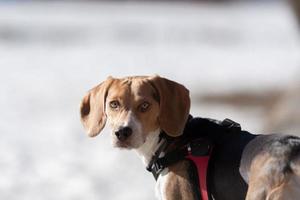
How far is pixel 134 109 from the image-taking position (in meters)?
5.87

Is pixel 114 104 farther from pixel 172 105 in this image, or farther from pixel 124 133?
pixel 172 105

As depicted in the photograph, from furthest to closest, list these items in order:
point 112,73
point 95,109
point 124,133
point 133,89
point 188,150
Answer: point 112,73 < point 95,109 < point 188,150 < point 133,89 < point 124,133

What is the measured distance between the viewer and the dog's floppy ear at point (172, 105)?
19.4 feet

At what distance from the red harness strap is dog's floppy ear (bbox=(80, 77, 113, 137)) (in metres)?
0.65

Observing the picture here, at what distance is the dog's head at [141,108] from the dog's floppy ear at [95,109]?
0.02 meters

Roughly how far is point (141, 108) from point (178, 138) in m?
0.43

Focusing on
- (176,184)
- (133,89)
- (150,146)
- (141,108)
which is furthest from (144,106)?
(176,184)

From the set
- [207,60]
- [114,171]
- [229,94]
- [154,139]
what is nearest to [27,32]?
[207,60]

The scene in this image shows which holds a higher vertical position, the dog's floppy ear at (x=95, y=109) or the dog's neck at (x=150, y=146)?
the dog's floppy ear at (x=95, y=109)

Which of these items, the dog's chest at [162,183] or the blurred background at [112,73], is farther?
the blurred background at [112,73]

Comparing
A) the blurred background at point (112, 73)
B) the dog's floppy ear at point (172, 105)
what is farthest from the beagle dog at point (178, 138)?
the blurred background at point (112, 73)

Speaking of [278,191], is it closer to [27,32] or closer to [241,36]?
[241,36]

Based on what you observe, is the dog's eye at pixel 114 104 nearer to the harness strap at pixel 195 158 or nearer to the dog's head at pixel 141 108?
the dog's head at pixel 141 108

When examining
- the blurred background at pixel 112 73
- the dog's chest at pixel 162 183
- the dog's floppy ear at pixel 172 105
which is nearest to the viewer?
the dog's floppy ear at pixel 172 105
